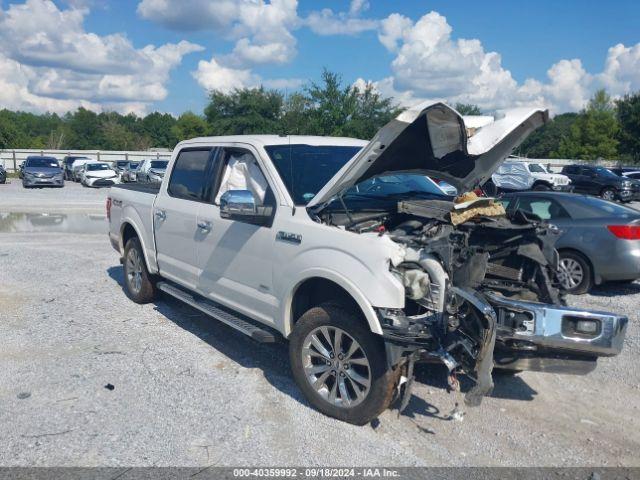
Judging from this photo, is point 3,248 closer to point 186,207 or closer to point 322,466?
point 186,207

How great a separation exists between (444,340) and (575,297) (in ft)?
16.6

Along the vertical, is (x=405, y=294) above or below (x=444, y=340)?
above

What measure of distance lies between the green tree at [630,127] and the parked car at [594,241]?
174 feet

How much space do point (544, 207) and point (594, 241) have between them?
105 centimetres

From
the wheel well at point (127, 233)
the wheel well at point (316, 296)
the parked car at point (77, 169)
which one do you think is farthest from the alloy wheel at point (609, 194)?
the parked car at point (77, 169)

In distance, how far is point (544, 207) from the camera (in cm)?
904

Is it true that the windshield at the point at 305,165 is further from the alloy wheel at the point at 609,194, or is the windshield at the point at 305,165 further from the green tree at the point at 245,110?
the green tree at the point at 245,110

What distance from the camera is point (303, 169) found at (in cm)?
527

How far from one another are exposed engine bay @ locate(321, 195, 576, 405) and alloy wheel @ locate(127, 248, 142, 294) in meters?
3.81

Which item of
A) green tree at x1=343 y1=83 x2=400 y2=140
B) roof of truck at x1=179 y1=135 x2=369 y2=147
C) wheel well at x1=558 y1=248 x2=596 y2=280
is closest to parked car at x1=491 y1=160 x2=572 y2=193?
green tree at x1=343 y1=83 x2=400 y2=140

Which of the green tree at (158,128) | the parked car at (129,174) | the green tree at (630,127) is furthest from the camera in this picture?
the green tree at (158,128)

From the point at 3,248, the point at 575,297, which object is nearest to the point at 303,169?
the point at 575,297

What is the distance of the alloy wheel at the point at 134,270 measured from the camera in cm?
755

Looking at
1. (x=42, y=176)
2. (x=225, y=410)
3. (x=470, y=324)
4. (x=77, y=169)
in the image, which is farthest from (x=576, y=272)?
(x=77, y=169)
